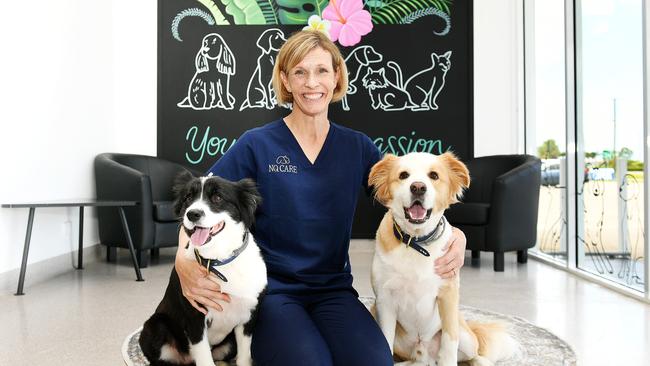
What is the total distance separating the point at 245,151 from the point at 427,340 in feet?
3.05

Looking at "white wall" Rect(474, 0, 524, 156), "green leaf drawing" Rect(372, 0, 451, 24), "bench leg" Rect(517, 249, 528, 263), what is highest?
"green leaf drawing" Rect(372, 0, 451, 24)

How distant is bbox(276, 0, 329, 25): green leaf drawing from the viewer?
5.44m

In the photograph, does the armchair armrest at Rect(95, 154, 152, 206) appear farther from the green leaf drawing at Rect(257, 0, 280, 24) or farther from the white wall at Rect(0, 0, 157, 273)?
the green leaf drawing at Rect(257, 0, 280, 24)

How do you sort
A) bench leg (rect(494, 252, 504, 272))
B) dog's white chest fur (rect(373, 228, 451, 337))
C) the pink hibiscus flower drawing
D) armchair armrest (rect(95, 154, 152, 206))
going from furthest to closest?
the pink hibiscus flower drawing < bench leg (rect(494, 252, 504, 272)) < armchair armrest (rect(95, 154, 152, 206)) < dog's white chest fur (rect(373, 228, 451, 337))

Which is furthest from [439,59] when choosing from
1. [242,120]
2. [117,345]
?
[117,345]

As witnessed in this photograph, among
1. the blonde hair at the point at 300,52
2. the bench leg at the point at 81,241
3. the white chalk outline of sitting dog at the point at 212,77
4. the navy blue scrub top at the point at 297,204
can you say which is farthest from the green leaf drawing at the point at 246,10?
the navy blue scrub top at the point at 297,204

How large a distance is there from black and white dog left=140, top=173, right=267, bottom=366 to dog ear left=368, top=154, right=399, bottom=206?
15.9 inches

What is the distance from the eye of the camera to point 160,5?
5.49 meters

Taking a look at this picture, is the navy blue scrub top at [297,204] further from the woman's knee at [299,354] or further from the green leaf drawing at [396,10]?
the green leaf drawing at [396,10]

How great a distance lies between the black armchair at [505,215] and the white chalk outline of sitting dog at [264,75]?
2.19 m

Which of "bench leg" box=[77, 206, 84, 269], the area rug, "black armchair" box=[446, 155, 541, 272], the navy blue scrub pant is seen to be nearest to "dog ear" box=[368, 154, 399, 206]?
the navy blue scrub pant

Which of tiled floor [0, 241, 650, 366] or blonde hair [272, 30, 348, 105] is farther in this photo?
tiled floor [0, 241, 650, 366]

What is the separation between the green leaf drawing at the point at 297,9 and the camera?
5.44m

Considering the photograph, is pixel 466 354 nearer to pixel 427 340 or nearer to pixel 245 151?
pixel 427 340
